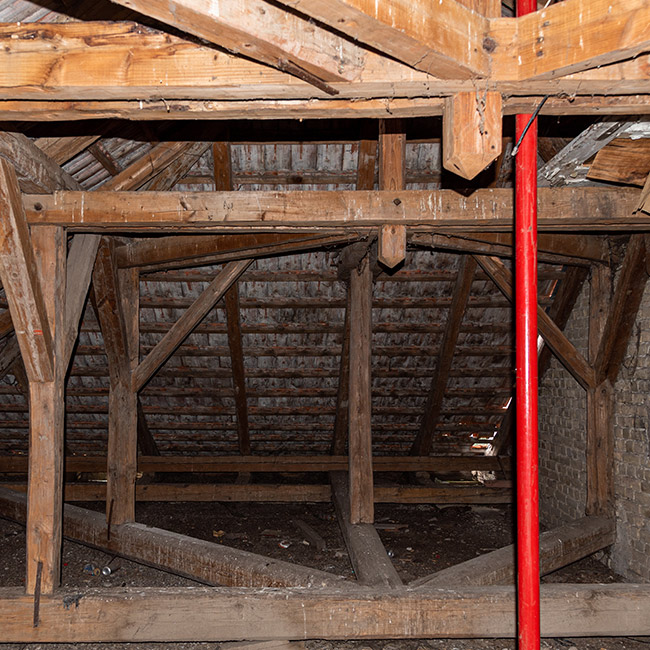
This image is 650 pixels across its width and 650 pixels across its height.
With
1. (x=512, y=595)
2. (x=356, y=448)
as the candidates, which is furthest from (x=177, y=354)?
(x=512, y=595)

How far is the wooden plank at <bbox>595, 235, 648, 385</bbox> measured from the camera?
518cm

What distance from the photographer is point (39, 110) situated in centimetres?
219

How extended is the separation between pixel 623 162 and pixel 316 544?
4953mm

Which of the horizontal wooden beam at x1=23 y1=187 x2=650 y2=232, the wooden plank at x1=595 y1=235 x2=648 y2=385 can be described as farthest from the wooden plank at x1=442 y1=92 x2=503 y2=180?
the wooden plank at x1=595 y1=235 x2=648 y2=385

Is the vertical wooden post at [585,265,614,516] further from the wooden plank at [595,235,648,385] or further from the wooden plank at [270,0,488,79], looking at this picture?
the wooden plank at [270,0,488,79]

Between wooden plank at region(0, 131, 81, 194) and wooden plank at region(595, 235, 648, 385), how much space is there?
488cm

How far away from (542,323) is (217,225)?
3297mm

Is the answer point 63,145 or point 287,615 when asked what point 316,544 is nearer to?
point 287,615

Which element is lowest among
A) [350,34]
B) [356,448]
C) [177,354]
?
[356,448]

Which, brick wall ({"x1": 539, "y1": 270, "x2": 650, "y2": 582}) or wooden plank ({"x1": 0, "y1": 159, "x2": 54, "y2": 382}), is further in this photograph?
brick wall ({"x1": 539, "y1": 270, "x2": 650, "y2": 582})

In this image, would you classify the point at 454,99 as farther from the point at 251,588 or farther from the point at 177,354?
the point at 177,354

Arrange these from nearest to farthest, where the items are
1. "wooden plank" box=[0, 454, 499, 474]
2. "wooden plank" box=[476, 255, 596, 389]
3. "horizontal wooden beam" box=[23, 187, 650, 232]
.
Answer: "horizontal wooden beam" box=[23, 187, 650, 232], "wooden plank" box=[476, 255, 596, 389], "wooden plank" box=[0, 454, 499, 474]

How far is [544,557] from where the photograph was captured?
472 centimetres

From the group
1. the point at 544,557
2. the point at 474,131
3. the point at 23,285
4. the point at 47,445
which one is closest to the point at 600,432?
the point at 544,557
